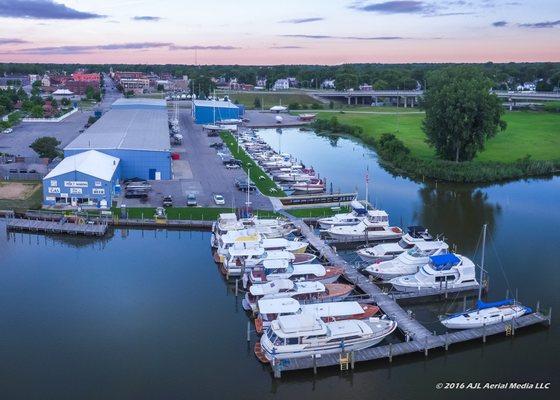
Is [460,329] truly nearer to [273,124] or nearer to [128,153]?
[128,153]

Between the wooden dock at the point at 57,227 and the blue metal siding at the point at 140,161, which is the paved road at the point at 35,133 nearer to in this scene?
the blue metal siding at the point at 140,161

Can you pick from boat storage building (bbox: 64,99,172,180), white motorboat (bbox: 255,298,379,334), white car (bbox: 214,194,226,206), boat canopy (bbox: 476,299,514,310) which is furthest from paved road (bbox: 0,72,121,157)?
boat canopy (bbox: 476,299,514,310)

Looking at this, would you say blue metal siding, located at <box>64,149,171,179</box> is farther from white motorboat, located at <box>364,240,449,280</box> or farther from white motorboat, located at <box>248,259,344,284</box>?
white motorboat, located at <box>364,240,449,280</box>

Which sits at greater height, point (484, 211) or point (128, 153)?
point (128, 153)

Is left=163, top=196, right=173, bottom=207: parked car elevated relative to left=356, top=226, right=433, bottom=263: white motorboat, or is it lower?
elevated

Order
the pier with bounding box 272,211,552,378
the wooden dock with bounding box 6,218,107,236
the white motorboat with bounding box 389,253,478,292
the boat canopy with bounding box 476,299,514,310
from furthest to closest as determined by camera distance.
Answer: the wooden dock with bounding box 6,218,107,236, the white motorboat with bounding box 389,253,478,292, the boat canopy with bounding box 476,299,514,310, the pier with bounding box 272,211,552,378

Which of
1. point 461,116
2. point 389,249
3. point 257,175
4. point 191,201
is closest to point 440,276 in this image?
point 389,249

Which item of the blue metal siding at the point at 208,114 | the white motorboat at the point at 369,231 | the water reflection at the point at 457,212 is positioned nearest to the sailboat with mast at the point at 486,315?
the water reflection at the point at 457,212

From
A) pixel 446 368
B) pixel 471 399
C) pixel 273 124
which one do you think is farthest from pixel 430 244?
pixel 273 124
